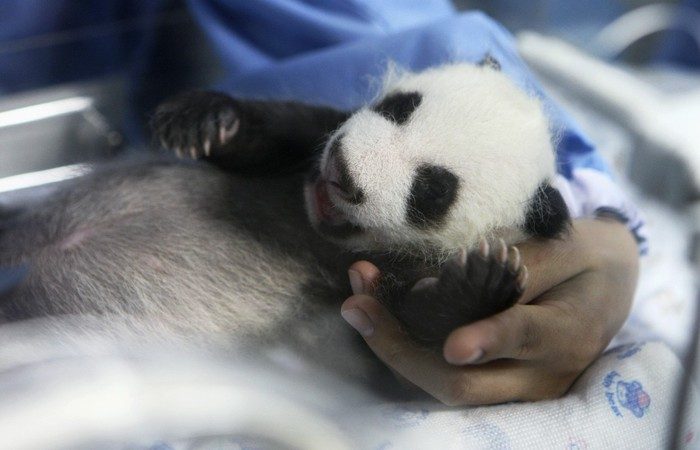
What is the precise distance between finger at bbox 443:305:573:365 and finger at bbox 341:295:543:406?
0.11ft

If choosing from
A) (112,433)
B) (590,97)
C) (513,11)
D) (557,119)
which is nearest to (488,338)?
(112,433)

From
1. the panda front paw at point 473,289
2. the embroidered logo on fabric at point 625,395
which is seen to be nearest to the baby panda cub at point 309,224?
the panda front paw at point 473,289

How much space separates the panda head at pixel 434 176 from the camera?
837mm

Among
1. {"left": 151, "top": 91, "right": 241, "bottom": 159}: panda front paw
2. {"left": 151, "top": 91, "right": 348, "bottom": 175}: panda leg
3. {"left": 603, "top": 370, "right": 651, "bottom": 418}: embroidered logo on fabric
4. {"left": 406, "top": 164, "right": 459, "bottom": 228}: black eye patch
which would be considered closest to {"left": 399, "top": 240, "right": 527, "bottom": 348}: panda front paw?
{"left": 406, "top": 164, "right": 459, "bottom": 228}: black eye patch

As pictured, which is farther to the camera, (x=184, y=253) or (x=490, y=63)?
(x=490, y=63)

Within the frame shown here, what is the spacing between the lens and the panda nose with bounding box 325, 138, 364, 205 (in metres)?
0.82

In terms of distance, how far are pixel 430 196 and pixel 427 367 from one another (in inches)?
8.9

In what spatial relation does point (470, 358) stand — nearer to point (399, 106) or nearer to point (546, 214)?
point (546, 214)

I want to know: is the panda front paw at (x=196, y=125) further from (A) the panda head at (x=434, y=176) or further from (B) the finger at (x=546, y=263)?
(B) the finger at (x=546, y=263)

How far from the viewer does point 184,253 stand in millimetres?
949

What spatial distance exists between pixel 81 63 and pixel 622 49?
1596mm

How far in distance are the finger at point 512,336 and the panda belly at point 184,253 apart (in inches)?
7.6

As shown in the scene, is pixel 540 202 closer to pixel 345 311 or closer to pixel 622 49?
pixel 345 311

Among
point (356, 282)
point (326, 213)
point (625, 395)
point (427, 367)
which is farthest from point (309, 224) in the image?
point (625, 395)
